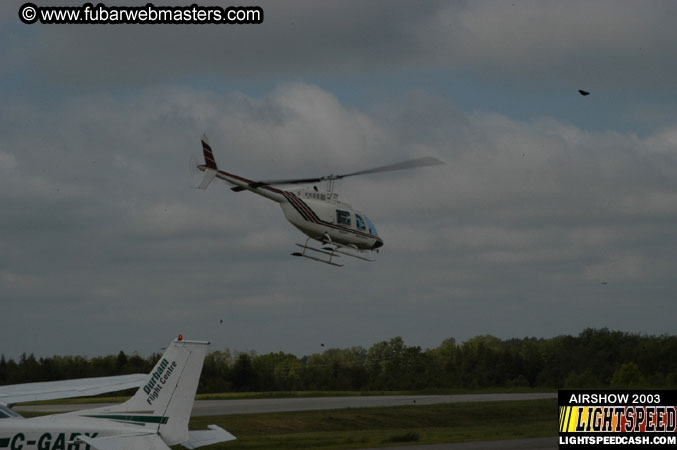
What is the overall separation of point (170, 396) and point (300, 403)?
3902 cm

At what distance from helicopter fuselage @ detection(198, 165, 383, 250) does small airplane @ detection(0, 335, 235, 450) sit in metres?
23.7

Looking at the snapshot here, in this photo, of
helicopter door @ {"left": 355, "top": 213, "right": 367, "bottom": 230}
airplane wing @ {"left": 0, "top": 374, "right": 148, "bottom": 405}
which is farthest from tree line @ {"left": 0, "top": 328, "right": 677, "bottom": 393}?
airplane wing @ {"left": 0, "top": 374, "right": 148, "bottom": 405}

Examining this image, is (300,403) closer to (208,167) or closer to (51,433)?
(208,167)

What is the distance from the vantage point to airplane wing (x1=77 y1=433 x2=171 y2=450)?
16656 millimetres

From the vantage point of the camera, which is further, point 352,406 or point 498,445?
point 352,406

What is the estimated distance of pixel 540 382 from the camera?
85875 millimetres

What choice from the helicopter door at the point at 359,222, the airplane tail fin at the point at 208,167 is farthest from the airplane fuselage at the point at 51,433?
the helicopter door at the point at 359,222

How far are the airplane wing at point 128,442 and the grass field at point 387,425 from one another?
658 inches

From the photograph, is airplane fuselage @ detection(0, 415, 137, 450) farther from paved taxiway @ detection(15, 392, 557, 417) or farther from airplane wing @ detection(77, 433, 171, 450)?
paved taxiway @ detection(15, 392, 557, 417)

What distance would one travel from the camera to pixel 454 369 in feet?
305

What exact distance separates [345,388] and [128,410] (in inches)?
2544

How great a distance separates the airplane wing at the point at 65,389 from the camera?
2006 centimetres

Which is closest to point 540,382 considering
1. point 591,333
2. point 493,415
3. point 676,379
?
point 591,333

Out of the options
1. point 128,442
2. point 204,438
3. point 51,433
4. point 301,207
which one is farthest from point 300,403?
point 128,442
